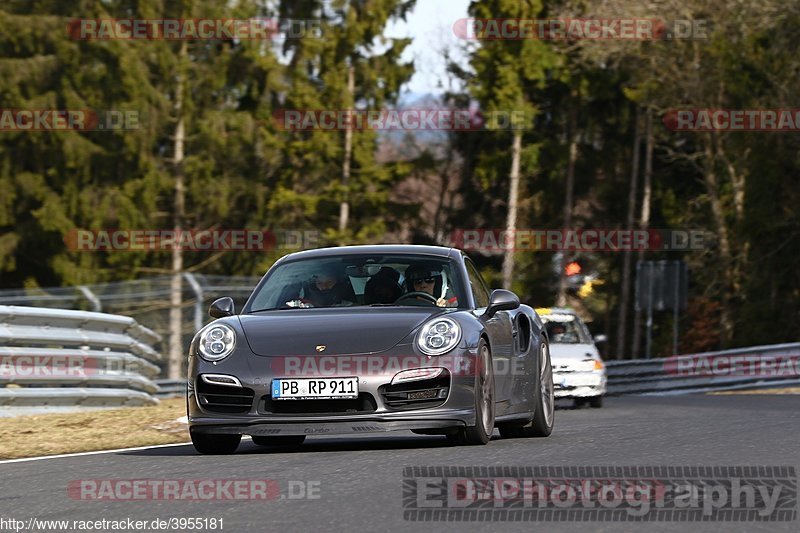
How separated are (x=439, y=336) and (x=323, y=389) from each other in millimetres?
841

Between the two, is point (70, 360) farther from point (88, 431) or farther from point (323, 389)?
point (323, 389)

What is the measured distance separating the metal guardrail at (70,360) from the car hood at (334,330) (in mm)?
4037

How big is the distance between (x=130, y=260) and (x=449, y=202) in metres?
17.7

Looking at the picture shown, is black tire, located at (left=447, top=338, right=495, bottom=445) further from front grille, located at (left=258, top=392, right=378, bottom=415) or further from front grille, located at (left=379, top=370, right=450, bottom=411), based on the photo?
front grille, located at (left=258, top=392, right=378, bottom=415)

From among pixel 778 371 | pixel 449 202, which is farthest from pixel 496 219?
pixel 778 371

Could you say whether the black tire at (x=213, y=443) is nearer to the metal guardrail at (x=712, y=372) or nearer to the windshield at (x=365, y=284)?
the windshield at (x=365, y=284)

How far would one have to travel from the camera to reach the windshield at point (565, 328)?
23.3 meters

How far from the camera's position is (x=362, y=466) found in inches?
348

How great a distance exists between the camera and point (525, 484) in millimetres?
7754

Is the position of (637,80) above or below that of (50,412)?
above

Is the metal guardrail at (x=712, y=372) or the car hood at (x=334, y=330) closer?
the car hood at (x=334, y=330)

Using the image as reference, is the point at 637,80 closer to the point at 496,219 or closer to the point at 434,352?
the point at 496,219

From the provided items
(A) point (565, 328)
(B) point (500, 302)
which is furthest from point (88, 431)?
(A) point (565, 328)

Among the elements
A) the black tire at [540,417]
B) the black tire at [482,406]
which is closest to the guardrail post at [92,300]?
the black tire at [540,417]
